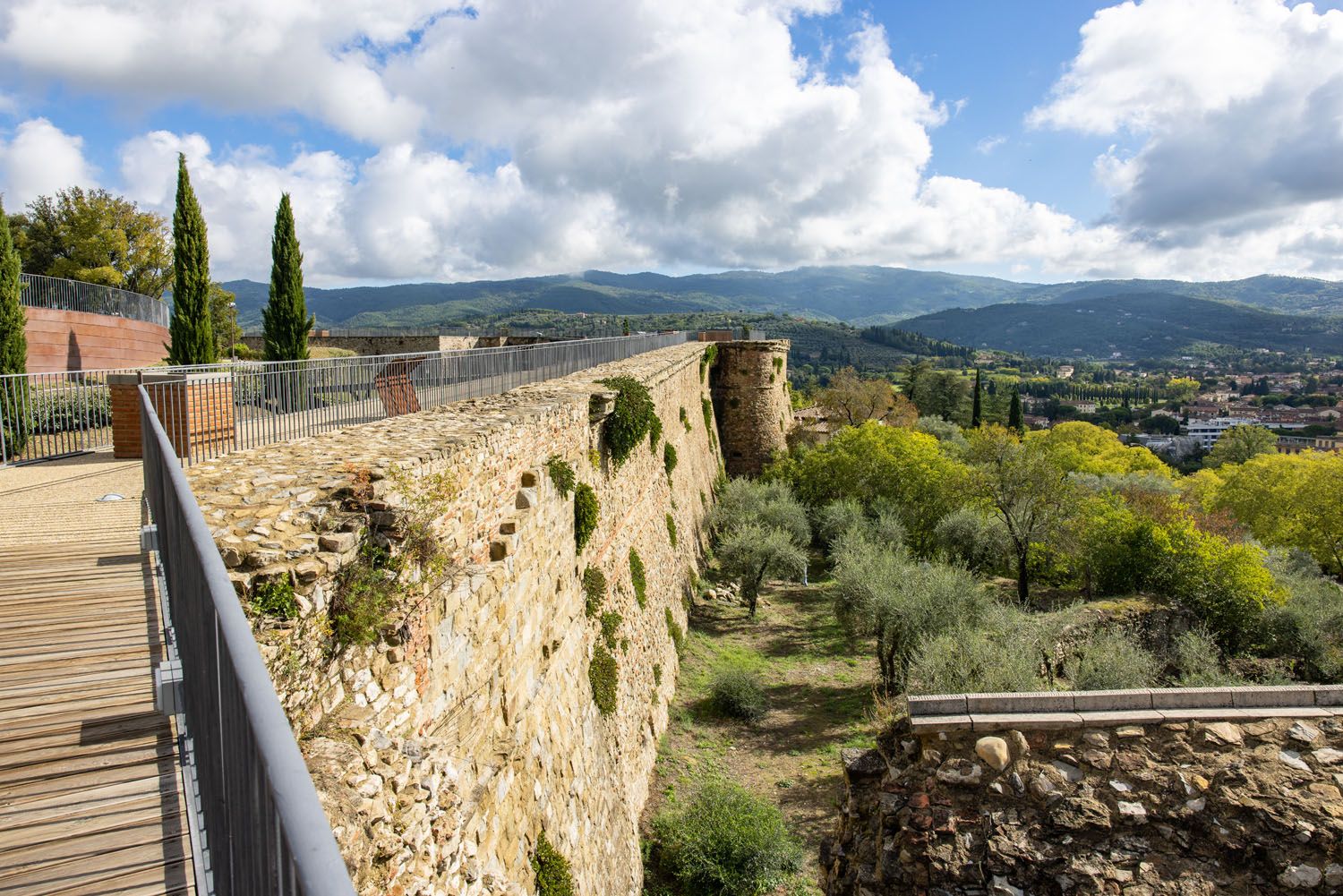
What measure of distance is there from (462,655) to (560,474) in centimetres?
362

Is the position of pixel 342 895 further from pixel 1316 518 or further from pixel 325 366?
pixel 1316 518

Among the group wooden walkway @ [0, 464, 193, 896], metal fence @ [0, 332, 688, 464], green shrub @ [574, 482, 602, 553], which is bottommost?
green shrub @ [574, 482, 602, 553]

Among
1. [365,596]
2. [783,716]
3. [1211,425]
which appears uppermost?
[365,596]

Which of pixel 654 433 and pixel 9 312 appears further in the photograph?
pixel 654 433

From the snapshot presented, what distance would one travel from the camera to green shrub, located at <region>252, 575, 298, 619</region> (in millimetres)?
3918

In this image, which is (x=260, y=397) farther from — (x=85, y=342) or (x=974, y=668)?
(x=85, y=342)

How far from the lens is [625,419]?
12547mm

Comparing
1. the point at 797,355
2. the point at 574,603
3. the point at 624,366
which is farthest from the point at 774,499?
the point at 797,355

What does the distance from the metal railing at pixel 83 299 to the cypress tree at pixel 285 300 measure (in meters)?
4.02

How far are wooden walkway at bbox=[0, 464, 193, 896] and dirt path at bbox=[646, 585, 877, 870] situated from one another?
832 cm

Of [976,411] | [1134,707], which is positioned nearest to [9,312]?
[1134,707]

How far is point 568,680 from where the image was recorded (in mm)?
8609

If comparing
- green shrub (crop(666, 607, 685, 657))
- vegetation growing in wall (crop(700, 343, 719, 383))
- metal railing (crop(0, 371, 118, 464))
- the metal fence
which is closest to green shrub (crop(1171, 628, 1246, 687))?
green shrub (crop(666, 607, 685, 657))

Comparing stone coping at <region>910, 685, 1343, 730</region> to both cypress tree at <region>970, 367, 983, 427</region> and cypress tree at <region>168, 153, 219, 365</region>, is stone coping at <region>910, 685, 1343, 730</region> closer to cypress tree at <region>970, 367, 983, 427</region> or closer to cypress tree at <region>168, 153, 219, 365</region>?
cypress tree at <region>168, 153, 219, 365</region>
